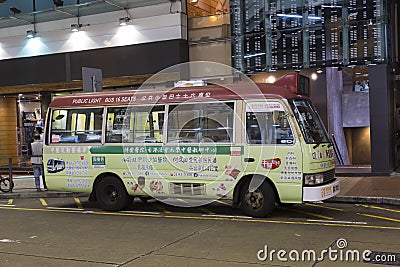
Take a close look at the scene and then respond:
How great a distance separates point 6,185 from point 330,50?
10.5 metres

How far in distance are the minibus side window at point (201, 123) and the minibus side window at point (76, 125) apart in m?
1.80

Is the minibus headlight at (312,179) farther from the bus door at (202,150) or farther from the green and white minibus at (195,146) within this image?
the bus door at (202,150)

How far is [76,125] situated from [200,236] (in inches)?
175

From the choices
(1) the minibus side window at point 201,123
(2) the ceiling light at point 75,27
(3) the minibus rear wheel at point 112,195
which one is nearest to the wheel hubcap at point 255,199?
(1) the minibus side window at point 201,123

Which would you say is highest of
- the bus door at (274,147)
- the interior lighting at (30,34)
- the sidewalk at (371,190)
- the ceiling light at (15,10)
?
the ceiling light at (15,10)

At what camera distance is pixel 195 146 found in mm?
9602

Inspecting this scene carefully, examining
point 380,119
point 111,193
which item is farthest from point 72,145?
point 380,119

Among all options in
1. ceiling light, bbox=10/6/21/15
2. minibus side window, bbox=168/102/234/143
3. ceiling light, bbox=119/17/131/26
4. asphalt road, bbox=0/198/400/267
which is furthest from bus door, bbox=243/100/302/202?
ceiling light, bbox=10/6/21/15

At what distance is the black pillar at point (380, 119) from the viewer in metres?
14.5

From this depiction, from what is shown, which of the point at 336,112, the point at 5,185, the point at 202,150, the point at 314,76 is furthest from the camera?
the point at 336,112

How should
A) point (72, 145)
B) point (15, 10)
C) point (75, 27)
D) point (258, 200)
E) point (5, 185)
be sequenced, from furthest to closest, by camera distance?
point (15, 10) < point (75, 27) < point (5, 185) < point (72, 145) < point (258, 200)

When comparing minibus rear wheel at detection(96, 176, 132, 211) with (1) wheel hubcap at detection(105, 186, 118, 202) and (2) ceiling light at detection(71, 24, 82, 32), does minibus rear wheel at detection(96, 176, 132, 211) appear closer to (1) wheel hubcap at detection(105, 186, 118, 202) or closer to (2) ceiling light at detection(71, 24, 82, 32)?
(1) wheel hubcap at detection(105, 186, 118, 202)

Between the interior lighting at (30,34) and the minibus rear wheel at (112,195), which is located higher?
the interior lighting at (30,34)

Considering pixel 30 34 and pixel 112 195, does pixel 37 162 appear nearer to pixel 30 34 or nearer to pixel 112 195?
pixel 112 195
